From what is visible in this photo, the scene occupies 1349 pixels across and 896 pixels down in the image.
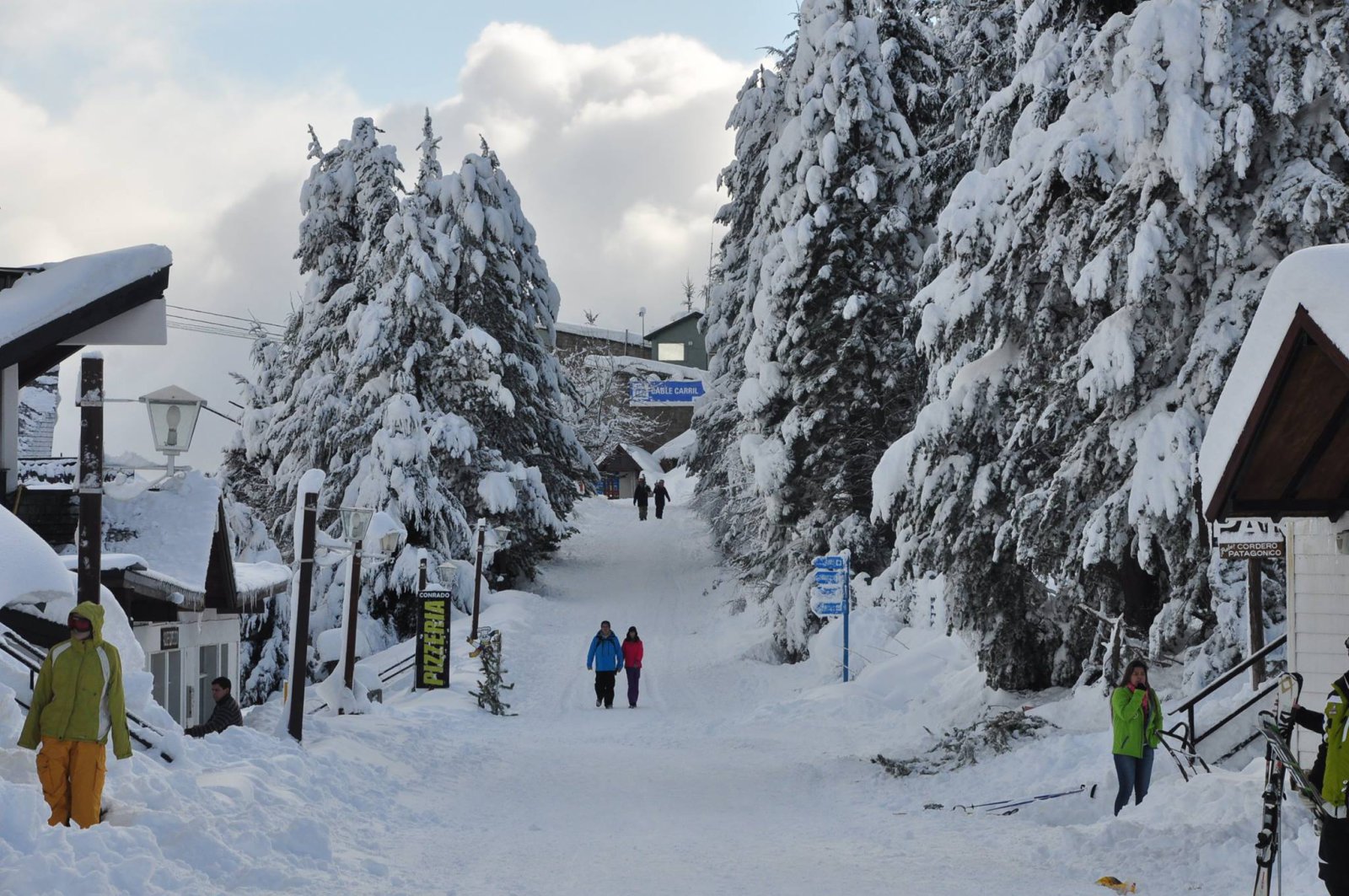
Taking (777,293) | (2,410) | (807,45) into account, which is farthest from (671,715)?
(807,45)

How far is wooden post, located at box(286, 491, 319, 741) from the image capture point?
13.9 m

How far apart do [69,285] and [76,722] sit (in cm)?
756

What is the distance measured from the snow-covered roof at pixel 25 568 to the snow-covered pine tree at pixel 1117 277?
29.7 feet

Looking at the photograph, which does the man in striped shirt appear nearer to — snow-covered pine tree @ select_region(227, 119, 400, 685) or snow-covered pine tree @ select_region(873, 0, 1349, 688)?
snow-covered pine tree @ select_region(873, 0, 1349, 688)

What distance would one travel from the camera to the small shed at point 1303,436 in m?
7.19

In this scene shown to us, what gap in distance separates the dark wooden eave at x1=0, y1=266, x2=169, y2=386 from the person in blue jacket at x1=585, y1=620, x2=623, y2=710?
10404 millimetres

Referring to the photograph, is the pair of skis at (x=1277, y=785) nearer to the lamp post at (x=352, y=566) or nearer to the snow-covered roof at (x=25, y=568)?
the snow-covered roof at (x=25, y=568)

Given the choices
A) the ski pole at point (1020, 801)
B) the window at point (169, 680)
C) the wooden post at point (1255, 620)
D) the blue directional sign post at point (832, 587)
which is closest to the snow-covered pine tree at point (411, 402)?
the blue directional sign post at point (832, 587)

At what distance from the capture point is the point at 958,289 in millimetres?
14766

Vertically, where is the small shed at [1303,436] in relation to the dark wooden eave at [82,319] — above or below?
below

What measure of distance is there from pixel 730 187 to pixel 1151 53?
19.4 metres

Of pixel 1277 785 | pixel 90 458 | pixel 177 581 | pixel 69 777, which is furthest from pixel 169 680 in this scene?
pixel 1277 785

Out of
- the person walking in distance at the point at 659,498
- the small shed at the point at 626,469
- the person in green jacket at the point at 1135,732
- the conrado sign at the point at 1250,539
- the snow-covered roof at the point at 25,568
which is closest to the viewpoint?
the snow-covered roof at the point at 25,568

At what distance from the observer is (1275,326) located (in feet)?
25.2
